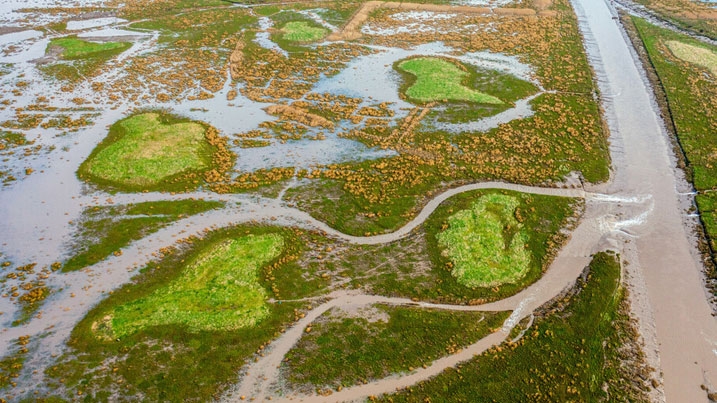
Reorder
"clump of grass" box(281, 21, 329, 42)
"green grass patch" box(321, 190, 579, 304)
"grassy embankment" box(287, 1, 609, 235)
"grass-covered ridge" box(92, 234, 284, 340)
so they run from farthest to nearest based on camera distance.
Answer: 1. "clump of grass" box(281, 21, 329, 42)
2. "grassy embankment" box(287, 1, 609, 235)
3. "green grass patch" box(321, 190, 579, 304)
4. "grass-covered ridge" box(92, 234, 284, 340)

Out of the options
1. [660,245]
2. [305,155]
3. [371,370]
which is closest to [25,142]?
[305,155]

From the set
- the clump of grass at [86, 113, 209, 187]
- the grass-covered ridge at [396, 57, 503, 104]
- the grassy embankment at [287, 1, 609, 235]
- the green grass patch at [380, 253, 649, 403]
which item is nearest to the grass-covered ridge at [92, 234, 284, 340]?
the grassy embankment at [287, 1, 609, 235]

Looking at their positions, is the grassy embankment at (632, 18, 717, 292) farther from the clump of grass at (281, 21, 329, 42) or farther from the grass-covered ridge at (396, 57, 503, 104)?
the clump of grass at (281, 21, 329, 42)

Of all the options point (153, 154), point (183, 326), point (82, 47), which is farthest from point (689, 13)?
point (82, 47)

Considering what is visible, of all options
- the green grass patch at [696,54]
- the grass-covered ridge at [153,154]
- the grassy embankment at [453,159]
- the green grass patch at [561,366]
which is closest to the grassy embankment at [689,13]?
the green grass patch at [696,54]

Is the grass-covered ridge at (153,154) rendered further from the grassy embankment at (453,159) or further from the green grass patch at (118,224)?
the grassy embankment at (453,159)
